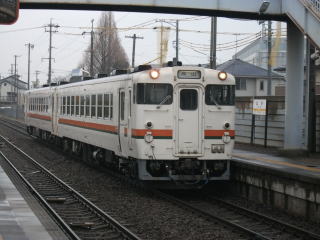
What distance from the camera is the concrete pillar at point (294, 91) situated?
683 inches

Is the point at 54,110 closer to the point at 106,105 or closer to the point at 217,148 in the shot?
the point at 106,105

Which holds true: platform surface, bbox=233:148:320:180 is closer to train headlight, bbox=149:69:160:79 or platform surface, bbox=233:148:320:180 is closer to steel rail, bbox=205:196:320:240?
steel rail, bbox=205:196:320:240

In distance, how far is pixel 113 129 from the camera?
49.0ft

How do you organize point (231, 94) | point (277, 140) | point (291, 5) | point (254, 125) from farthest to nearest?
1. point (254, 125)
2. point (277, 140)
3. point (291, 5)
4. point (231, 94)

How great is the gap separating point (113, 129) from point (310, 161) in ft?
17.7

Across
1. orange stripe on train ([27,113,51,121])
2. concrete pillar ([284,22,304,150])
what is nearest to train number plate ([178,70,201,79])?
concrete pillar ([284,22,304,150])

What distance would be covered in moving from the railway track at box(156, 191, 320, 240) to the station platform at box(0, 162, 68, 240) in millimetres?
3021

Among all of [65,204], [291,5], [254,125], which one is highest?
[291,5]

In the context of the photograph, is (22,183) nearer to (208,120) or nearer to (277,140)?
(208,120)

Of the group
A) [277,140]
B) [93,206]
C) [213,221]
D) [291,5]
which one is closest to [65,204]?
[93,206]

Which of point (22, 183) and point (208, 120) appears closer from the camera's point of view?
point (208, 120)

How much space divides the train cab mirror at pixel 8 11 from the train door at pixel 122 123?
20.6 ft

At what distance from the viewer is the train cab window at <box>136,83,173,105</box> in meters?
12.8

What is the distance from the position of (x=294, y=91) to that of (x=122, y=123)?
616cm
